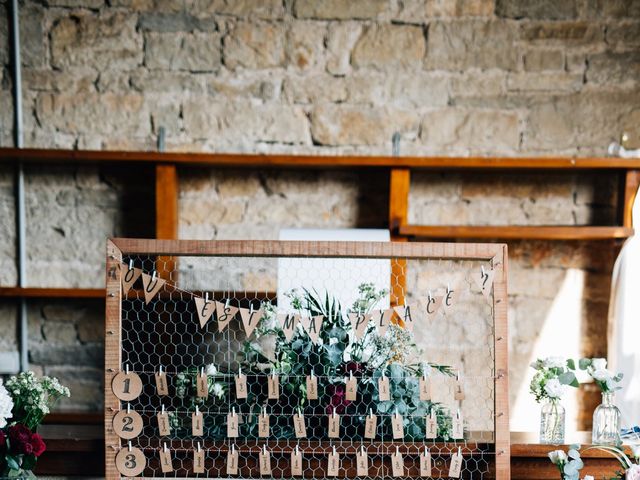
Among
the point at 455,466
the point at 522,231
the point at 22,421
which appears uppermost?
the point at 522,231

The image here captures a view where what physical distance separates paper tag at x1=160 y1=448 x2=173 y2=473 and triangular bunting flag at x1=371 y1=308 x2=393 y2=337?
682 millimetres

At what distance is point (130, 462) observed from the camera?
192 centimetres

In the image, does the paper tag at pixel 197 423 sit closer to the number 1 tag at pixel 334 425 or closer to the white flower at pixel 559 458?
the number 1 tag at pixel 334 425

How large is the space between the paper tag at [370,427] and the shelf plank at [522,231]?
2.86 ft

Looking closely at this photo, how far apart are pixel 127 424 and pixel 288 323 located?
53 cm

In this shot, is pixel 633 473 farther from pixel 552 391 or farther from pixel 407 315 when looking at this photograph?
pixel 407 315

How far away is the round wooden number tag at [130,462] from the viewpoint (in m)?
1.92

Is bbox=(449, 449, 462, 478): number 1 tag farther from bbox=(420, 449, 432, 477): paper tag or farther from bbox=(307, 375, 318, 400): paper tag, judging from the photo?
bbox=(307, 375, 318, 400): paper tag

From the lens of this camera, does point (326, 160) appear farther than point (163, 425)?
Yes

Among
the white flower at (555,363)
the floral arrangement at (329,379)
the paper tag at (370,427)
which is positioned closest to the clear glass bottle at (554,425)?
the white flower at (555,363)

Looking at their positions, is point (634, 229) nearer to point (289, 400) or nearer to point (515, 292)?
point (515, 292)

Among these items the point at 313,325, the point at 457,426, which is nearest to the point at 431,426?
the point at 457,426

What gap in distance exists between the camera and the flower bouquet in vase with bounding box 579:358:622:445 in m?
2.10

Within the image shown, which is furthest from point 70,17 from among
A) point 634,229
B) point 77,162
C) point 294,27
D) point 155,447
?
point 634,229
